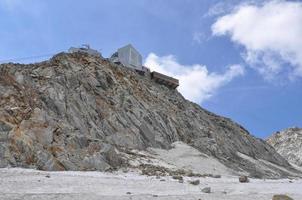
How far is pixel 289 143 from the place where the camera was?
146375 mm

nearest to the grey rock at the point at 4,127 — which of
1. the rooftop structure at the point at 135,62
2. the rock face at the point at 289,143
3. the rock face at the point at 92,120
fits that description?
the rock face at the point at 92,120

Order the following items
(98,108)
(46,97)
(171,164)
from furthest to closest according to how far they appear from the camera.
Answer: (98,108), (46,97), (171,164)

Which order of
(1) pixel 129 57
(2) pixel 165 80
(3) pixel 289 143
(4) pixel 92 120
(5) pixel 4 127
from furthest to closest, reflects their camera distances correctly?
(3) pixel 289 143
(1) pixel 129 57
(2) pixel 165 80
(4) pixel 92 120
(5) pixel 4 127

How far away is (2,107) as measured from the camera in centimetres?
4606

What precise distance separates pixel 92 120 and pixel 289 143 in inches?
3958

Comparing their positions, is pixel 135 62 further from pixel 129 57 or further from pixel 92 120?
pixel 92 120

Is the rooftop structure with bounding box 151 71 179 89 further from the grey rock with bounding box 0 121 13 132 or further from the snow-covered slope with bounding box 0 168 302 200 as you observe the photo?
the snow-covered slope with bounding box 0 168 302 200

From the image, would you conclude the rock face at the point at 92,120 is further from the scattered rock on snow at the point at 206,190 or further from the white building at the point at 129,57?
the scattered rock on snow at the point at 206,190

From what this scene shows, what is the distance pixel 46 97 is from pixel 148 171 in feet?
62.3

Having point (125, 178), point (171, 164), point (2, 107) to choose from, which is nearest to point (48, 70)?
point (2, 107)

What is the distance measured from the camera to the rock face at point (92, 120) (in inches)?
1555

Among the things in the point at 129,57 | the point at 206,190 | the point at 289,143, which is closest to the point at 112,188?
the point at 206,190

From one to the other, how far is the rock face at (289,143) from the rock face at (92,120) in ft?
180

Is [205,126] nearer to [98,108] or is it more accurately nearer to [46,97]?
[98,108]
